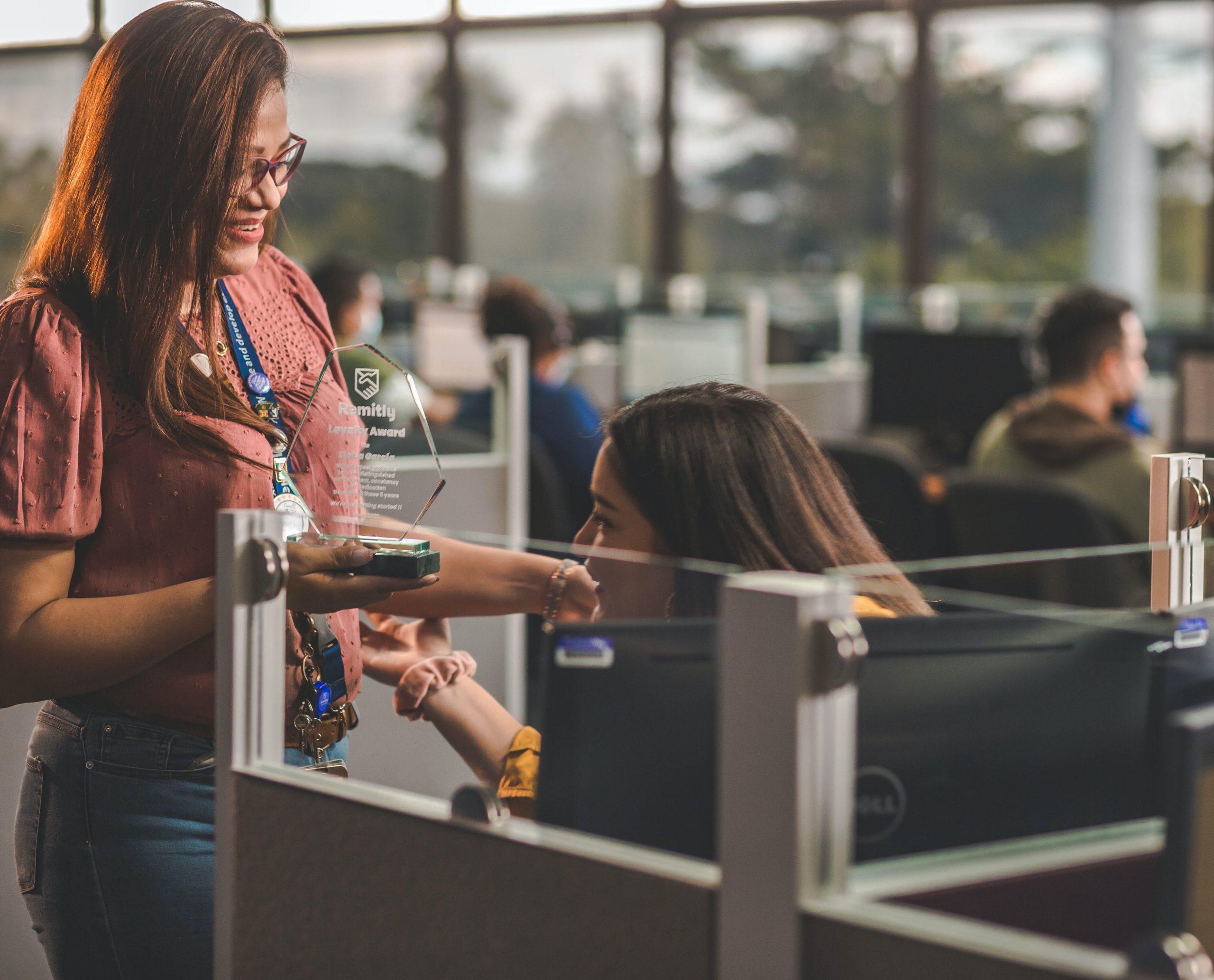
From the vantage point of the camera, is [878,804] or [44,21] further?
[44,21]

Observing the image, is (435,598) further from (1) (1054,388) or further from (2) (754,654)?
(1) (1054,388)

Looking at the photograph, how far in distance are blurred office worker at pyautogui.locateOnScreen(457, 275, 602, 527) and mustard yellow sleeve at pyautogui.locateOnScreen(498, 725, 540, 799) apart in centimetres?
229

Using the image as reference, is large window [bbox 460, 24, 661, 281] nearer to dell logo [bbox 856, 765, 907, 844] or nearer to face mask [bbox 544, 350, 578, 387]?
face mask [bbox 544, 350, 578, 387]

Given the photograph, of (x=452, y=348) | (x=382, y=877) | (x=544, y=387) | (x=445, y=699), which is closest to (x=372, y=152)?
(x=452, y=348)

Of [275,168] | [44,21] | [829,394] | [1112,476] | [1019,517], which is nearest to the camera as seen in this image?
[275,168]

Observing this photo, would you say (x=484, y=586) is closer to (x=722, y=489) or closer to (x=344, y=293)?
(x=722, y=489)

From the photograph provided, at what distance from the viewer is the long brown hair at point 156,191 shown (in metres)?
1.06

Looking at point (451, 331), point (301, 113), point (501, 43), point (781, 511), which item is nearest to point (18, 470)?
point (301, 113)

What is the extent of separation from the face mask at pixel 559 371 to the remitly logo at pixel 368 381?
292cm

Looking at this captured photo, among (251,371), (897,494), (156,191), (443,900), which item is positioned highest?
(156,191)

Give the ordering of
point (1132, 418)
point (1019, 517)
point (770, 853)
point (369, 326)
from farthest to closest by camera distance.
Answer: point (369, 326) → point (1132, 418) → point (1019, 517) → point (770, 853)

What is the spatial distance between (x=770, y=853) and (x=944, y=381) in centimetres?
389

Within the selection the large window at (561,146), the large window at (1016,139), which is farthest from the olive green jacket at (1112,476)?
the large window at (561,146)

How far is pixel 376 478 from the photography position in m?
0.95
